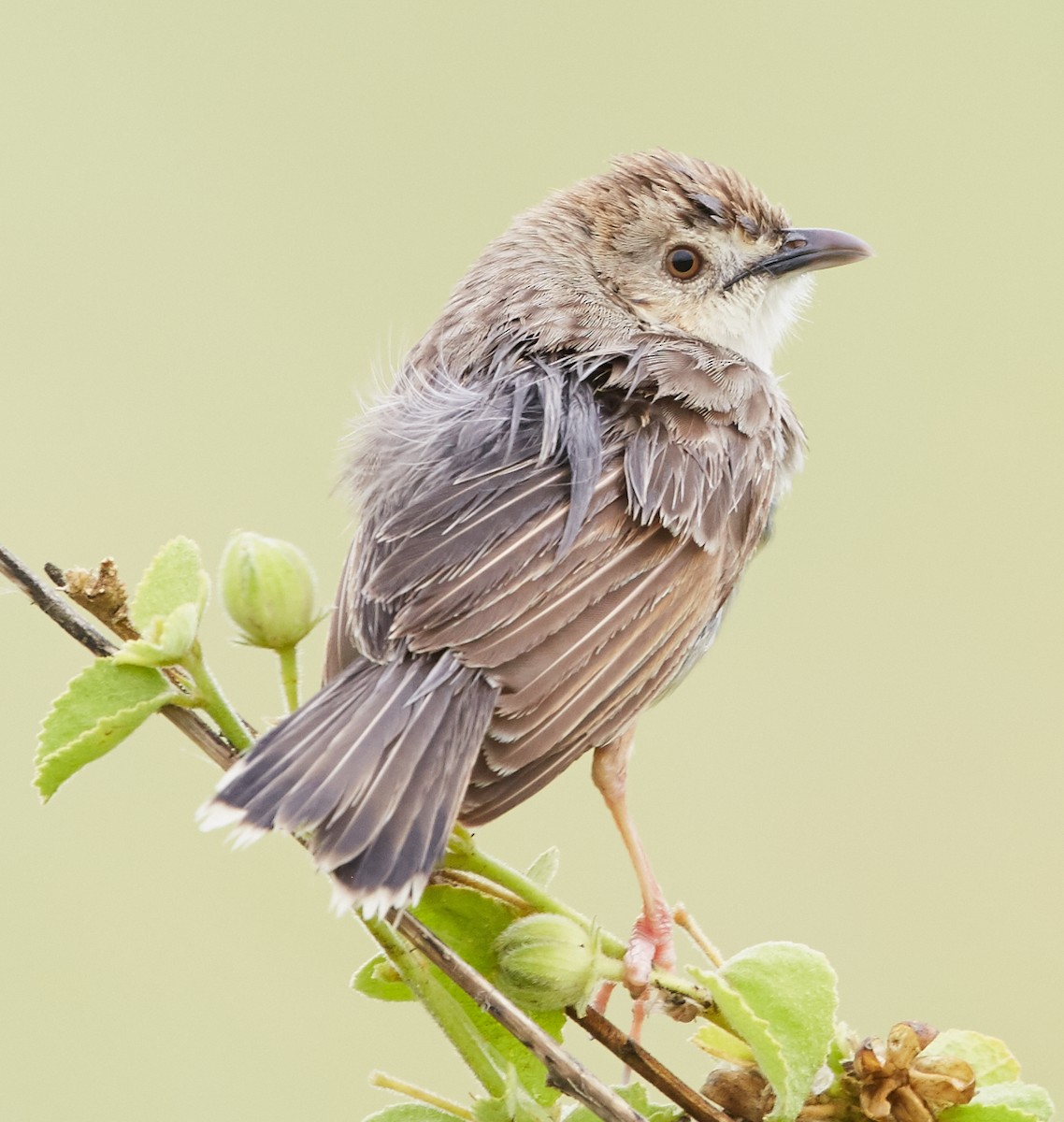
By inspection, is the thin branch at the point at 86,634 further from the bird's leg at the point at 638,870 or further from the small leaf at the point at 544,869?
the bird's leg at the point at 638,870

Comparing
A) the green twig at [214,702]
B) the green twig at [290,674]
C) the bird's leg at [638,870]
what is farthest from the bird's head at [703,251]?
the green twig at [214,702]

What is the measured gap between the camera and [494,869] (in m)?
2.33

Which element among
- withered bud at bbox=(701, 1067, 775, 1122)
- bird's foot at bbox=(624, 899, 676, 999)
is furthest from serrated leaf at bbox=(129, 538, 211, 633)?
bird's foot at bbox=(624, 899, 676, 999)

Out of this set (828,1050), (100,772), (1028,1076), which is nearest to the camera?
(828,1050)

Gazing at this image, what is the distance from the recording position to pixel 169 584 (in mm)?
2264

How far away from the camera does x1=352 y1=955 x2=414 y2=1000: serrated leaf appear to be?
2.24 metres

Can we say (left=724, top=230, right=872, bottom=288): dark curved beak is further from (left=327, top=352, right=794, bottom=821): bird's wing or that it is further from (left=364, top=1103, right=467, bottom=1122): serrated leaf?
(left=364, top=1103, right=467, bottom=1122): serrated leaf

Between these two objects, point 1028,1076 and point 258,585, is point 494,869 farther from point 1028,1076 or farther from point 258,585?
point 1028,1076

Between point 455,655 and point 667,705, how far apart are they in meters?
3.56

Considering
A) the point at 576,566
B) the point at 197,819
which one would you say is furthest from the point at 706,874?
the point at 197,819

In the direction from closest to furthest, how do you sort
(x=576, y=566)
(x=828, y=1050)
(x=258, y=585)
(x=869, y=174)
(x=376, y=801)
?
(x=828, y=1050), (x=258, y=585), (x=376, y=801), (x=576, y=566), (x=869, y=174)

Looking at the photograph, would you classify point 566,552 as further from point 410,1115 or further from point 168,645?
point 410,1115

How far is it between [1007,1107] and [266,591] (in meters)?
1.31

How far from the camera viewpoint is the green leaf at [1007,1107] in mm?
2021
